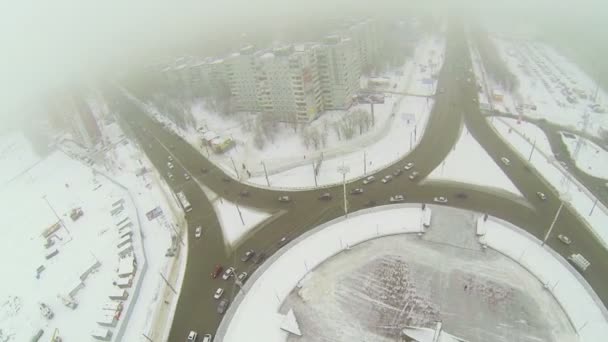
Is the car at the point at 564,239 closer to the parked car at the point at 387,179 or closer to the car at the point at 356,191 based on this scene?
the parked car at the point at 387,179

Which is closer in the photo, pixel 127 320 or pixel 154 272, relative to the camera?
pixel 127 320

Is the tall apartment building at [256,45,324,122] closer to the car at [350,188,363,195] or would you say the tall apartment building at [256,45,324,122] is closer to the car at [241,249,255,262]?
the car at [350,188,363,195]

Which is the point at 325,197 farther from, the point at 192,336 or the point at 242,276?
the point at 192,336

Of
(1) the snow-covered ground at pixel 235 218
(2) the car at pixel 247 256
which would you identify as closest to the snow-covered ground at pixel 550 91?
(1) the snow-covered ground at pixel 235 218

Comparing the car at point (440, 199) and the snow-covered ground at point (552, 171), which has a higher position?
the car at point (440, 199)

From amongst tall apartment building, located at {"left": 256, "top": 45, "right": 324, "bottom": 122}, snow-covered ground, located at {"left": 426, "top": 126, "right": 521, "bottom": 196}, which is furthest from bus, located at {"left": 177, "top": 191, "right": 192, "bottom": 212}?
snow-covered ground, located at {"left": 426, "top": 126, "right": 521, "bottom": 196}

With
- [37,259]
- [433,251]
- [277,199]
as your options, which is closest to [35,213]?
[37,259]

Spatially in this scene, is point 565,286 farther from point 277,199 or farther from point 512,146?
point 277,199
